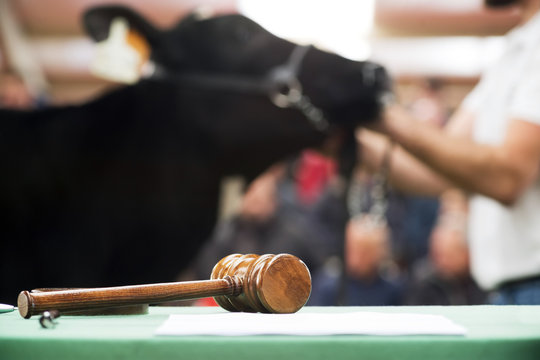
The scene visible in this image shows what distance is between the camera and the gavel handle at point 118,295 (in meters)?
0.55

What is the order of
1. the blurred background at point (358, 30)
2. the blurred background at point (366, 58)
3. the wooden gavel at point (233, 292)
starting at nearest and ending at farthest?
the wooden gavel at point (233, 292), the blurred background at point (366, 58), the blurred background at point (358, 30)

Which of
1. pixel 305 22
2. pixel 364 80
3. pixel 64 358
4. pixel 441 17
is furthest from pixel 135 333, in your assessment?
pixel 441 17

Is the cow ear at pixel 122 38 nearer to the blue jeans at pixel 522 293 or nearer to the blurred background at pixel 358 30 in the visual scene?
the blue jeans at pixel 522 293

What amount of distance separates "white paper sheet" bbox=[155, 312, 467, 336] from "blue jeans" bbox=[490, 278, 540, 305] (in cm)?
68

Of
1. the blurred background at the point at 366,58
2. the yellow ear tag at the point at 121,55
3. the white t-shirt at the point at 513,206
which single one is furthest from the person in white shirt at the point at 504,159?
the yellow ear tag at the point at 121,55

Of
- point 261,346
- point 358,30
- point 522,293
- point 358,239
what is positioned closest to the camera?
point 261,346

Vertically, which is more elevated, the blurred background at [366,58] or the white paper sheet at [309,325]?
the blurred background at [366,58]

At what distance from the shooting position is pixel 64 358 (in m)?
0.46

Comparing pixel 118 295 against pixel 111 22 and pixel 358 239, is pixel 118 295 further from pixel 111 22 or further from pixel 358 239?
pixel 358 239

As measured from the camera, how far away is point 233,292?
0.63m

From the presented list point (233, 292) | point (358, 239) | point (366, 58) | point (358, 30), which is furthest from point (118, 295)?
point (358, 30)

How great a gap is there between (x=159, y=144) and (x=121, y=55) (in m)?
0.20

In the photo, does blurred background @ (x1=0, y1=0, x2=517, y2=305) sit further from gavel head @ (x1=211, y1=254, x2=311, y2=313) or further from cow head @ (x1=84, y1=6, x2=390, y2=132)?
gavel head @ (x1=211, y1=254, x2=311, y2=313)

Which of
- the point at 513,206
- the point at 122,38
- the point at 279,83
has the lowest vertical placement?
the point at 513,206
